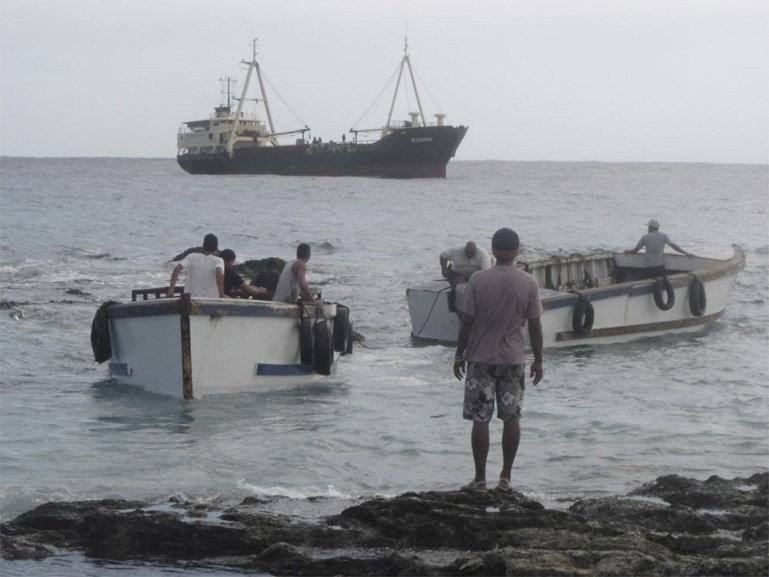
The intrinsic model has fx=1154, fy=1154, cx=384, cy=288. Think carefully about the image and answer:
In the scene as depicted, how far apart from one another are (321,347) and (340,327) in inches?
28.8

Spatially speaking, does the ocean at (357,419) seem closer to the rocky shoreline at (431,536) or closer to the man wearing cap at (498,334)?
the rocky shoreline at (431,536)

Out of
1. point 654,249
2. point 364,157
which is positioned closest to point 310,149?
point 364,157

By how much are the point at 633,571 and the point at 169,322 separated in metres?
7.18

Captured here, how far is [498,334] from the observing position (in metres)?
7.27

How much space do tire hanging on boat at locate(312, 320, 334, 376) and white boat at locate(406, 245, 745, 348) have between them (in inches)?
130

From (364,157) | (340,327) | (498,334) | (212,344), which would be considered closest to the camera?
(498,334)

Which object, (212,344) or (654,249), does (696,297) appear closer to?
(654,249)

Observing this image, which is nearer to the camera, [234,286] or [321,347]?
[321,347]

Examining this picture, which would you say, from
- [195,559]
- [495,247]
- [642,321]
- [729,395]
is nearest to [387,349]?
[642,321]

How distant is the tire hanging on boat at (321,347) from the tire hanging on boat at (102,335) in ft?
7.35

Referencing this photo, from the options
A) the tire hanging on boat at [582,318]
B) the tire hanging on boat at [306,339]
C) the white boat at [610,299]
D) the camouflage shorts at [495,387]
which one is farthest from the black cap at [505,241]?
the tire hanging on boat at [582,318]

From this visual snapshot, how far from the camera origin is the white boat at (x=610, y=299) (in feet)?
51.8

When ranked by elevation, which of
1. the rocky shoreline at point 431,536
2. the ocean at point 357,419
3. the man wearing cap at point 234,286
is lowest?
the ocean at point 357,419

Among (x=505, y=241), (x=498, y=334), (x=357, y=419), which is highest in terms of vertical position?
(x=505, y=241)
